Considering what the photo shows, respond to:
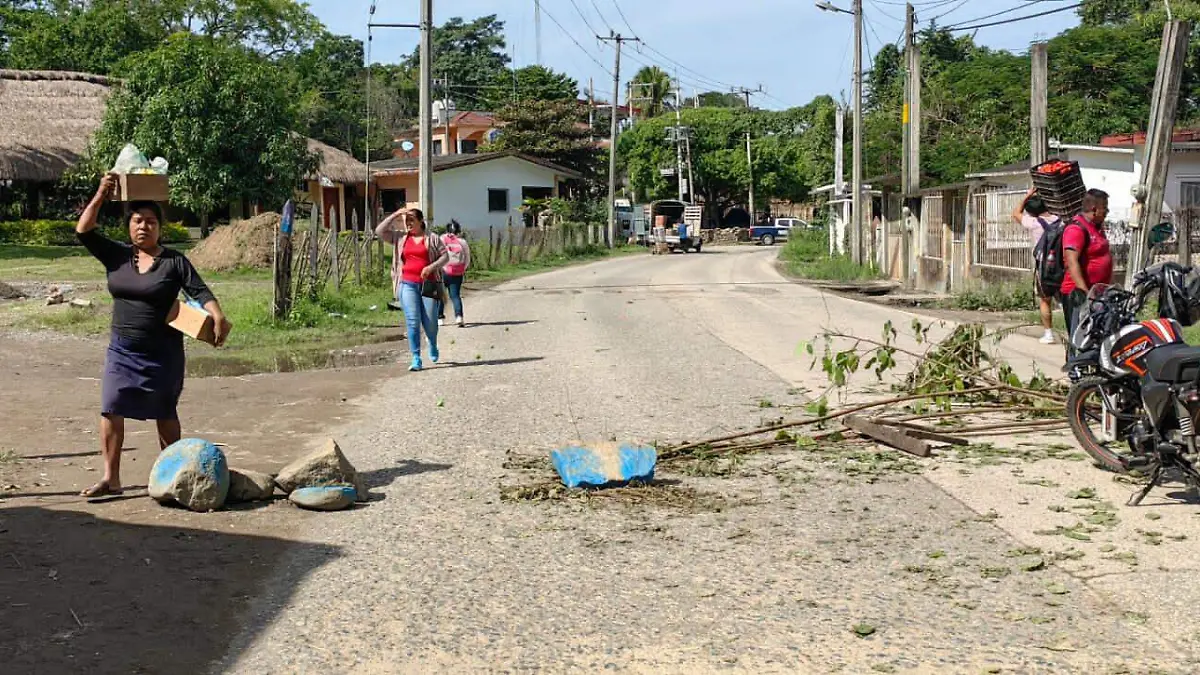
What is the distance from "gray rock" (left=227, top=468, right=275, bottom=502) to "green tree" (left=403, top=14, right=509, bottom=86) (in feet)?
304

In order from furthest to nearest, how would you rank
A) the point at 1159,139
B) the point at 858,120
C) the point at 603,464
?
the point at 858,120, the point at 1159,139, the point at 603,464

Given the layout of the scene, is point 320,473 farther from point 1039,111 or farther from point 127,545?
point 1039,111

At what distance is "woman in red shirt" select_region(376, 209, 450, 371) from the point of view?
13461 millimetres

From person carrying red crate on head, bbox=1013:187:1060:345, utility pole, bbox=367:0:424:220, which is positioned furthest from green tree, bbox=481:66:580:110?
person carrying red crate on head, bbox=1013:187:1060:345

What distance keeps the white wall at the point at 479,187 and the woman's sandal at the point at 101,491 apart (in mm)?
47782

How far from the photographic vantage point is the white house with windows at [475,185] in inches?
2212

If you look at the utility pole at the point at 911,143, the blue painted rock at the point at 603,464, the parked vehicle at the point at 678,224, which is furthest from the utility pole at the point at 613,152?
the blue painted rock at the point at 603,464

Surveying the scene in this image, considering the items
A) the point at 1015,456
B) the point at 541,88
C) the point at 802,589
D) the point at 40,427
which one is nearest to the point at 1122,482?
the point at 1015,456

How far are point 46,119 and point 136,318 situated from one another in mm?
48595

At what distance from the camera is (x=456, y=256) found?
1814 cm

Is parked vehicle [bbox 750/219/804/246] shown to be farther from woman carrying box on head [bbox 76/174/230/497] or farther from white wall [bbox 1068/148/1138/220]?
woman carrying box on head [bbox 76/174/230/497]

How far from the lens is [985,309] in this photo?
22531 millimetres

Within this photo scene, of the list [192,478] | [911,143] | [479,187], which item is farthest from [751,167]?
[192,478]

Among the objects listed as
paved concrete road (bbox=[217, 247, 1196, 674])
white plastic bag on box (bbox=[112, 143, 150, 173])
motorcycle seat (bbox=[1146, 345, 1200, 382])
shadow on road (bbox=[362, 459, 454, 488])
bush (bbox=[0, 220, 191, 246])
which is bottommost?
paved concrete road (bbox=[217, 247, 1196, 674])
